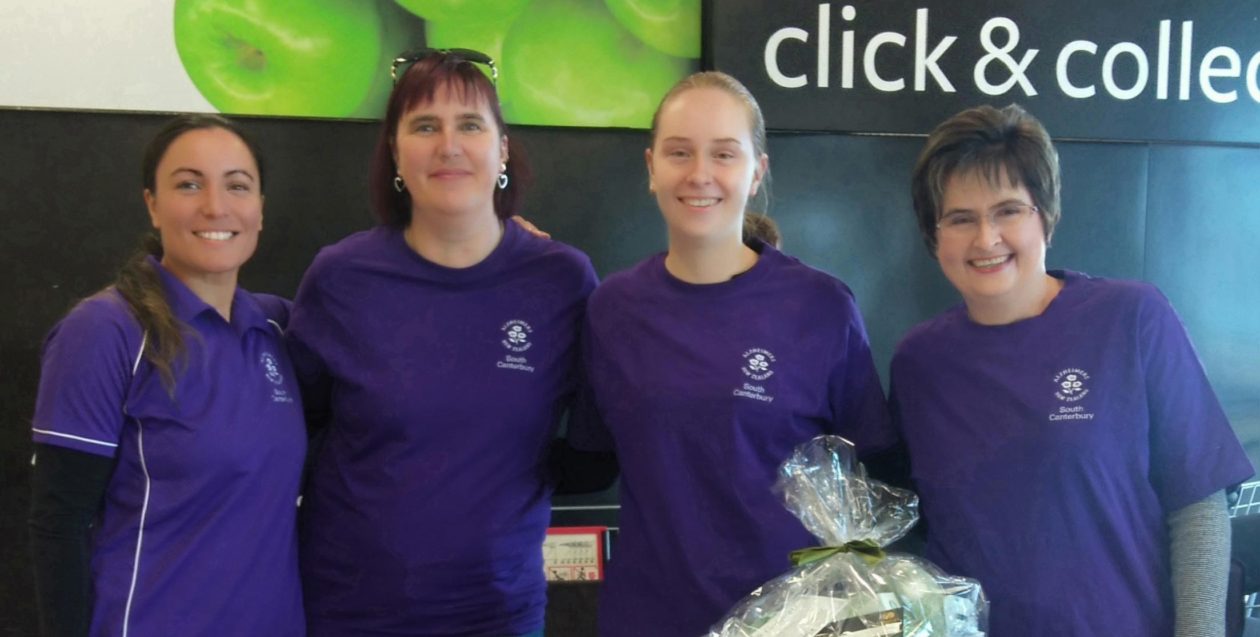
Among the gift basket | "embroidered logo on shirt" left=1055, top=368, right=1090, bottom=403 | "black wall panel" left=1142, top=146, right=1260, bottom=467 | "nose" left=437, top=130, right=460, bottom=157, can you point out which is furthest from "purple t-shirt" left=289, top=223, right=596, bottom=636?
"black wall panel" left=1142, top=146, right=1260, bottom=467

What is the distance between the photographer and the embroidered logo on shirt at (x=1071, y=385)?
5.08 ft

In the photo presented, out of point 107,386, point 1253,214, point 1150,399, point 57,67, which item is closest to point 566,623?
point 107,386

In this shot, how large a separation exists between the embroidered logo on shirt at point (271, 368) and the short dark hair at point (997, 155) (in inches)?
48.1

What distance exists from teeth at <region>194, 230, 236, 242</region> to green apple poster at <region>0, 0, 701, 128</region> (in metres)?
0.98

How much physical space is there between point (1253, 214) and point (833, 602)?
251 cm

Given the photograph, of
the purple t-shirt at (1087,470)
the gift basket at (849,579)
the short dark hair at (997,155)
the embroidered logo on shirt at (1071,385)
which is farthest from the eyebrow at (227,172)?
the embroidered logo on shirt at (1071,385)

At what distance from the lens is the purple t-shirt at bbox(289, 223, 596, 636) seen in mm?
1752

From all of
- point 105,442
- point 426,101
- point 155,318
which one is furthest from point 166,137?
point 105,442

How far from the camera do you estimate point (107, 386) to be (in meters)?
1.59

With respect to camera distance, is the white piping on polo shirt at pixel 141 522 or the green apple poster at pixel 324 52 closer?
the white piping on polo shirt at pixel 141 522

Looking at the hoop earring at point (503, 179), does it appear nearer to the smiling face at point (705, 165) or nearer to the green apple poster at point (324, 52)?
the smiling face at point (705, 165)

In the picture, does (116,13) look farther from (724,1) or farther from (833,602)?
(833,602)

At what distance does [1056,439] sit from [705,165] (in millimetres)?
705

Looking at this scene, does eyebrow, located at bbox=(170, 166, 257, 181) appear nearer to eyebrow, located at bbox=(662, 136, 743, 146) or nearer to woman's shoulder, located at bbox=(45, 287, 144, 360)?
woman's shoulder, located at bbox=(45, 287, 144, 360)
